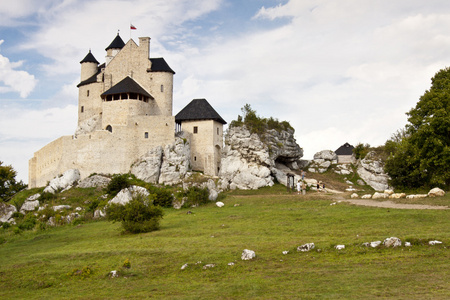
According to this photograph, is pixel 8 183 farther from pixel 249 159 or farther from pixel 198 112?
pixel 249 159

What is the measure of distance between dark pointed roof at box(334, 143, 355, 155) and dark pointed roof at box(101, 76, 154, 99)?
34.2 m

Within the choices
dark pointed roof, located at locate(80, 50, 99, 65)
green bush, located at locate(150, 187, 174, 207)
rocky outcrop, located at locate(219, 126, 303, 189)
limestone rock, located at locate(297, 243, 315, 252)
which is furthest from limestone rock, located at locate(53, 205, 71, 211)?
limestone rock, located at locate(297, 243, 315, 252)

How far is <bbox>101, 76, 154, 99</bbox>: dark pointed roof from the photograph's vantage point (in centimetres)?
4975

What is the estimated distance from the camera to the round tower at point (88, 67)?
59.1 metres

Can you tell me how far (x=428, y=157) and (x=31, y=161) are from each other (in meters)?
46.9

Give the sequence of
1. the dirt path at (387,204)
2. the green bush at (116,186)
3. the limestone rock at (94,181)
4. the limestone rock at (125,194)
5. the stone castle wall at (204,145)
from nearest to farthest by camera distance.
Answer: the dirt path at (387,204) → the limestone rock at (125,194) → the green bush at (116,186) → the limestone rock at (94,181) → the stone castle wall at (204,145)

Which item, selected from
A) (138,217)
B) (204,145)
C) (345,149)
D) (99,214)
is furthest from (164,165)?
(345,149)

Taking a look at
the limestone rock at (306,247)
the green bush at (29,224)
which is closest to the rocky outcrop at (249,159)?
the green bush at (29,224)

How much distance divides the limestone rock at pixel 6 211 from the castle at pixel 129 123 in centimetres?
600

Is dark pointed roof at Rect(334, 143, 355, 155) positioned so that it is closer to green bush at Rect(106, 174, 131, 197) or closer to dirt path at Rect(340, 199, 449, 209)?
green bush at Rect(106, 174, 131, 197)

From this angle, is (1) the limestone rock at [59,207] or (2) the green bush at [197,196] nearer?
(2) the green bush at [197,196]

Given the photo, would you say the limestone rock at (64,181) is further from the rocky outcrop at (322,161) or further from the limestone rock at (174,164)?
the rocky outcrop at (322,161)

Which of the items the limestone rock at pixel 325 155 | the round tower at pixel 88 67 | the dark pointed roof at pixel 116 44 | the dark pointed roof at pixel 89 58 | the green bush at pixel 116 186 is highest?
the dark pointed roof at pixel 116 44

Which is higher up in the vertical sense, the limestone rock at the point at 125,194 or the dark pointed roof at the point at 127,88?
the dark pointed roof at the point at 127,88
